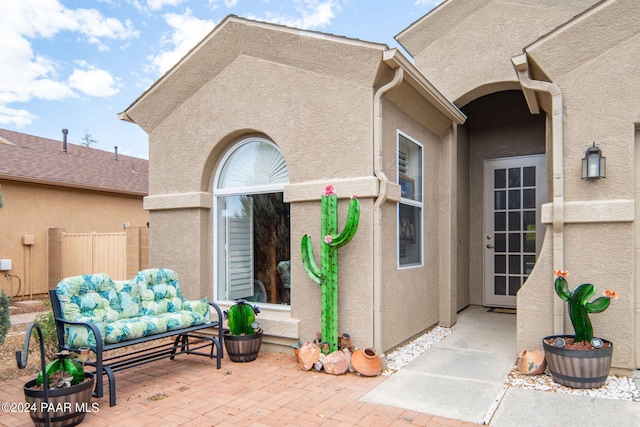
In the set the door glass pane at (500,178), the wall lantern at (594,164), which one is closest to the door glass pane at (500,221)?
the door glass pane at (500,178)

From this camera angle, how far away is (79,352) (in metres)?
4.26

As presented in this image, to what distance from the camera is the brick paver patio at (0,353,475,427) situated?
12.4ft

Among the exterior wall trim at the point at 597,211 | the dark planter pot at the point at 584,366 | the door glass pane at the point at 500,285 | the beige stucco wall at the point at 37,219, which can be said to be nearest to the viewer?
the dark planter pot at the point at 584,366

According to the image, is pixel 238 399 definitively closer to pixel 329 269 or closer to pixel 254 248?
pixel 329 269

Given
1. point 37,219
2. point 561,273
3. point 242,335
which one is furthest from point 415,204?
point 37,219

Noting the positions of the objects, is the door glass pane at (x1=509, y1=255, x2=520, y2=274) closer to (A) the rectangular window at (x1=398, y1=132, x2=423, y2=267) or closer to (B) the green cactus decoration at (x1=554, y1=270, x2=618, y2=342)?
(A) the rectangular window at (x1=398, y1=132, x2=423, y2=267)

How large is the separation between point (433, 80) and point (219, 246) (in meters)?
4.78

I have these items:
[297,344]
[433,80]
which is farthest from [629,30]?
[297,344]

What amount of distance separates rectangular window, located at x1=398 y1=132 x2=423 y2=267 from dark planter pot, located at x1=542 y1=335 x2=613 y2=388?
218 centimetres

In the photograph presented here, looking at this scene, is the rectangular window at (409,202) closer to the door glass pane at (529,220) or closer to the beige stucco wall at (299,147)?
the beige stucco wall at (299,147)

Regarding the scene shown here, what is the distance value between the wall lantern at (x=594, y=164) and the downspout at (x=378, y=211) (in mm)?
2134

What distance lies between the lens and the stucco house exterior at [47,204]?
444 inches

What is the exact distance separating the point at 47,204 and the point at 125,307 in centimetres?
893

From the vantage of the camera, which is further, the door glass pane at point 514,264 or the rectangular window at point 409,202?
the door glass pane at point 514,264
